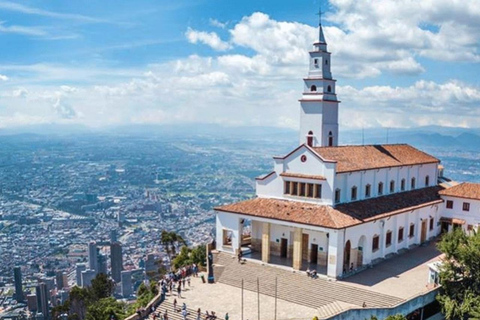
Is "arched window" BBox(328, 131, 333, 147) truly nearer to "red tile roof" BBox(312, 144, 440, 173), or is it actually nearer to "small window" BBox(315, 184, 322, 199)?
"red tile roof" BBox(312, 144, 440, 173)

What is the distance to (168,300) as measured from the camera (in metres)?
32.2

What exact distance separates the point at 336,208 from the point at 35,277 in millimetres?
63536

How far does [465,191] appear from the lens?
1818 inches

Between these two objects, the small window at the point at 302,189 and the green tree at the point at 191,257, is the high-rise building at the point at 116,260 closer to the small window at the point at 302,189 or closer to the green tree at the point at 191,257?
the green tree at the point at 191,257

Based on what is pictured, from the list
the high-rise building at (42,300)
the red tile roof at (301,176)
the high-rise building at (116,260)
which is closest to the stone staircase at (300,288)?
the red tile roof at (301,176)

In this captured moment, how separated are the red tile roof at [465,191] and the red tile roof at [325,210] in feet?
16.4

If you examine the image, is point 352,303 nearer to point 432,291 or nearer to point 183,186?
point 432,291

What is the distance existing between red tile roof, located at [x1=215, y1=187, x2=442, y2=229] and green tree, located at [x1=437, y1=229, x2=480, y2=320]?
619cm

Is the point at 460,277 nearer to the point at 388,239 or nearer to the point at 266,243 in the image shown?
the point at 388,239

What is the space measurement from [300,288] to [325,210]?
6184 millimetres

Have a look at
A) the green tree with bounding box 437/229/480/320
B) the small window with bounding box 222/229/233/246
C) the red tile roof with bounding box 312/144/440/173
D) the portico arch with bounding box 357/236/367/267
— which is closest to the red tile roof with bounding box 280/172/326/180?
the red tile roof with bounding box 312/144/440/173

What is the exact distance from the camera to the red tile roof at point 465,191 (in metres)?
45.3

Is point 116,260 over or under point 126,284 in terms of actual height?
over

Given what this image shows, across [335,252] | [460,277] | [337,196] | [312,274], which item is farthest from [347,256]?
[460,277]
